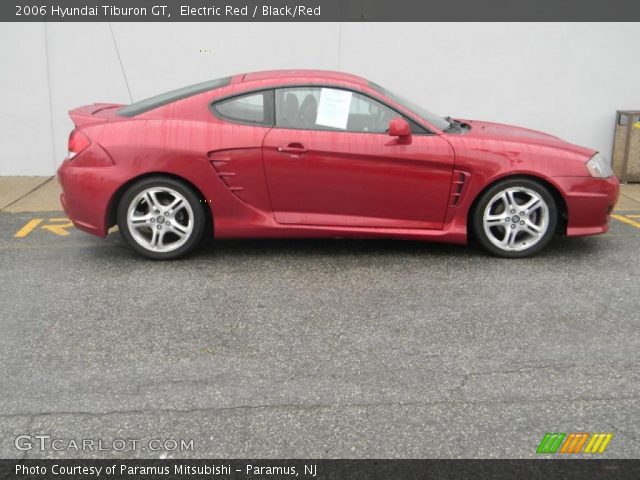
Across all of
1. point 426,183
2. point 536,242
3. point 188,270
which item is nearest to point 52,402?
point 188,270

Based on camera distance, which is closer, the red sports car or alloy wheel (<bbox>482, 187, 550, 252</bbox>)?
the red sports car

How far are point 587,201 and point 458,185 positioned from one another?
3.28ft

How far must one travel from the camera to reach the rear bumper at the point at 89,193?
5.46 metres

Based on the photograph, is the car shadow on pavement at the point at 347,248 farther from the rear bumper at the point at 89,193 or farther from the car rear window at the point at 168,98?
the car rear window at the point at 168,98

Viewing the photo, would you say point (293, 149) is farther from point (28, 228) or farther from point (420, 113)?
point (28, 228)

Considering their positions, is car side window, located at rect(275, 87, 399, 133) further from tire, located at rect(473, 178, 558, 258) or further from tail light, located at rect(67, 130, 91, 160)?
tail light, located at rect(67, 130, 91, 160)

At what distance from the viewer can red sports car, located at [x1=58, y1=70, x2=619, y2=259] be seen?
5.45m

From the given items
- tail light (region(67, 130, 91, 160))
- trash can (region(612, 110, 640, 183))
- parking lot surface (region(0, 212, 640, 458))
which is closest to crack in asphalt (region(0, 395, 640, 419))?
parking lot surface (region(0, 212, 640, 458))

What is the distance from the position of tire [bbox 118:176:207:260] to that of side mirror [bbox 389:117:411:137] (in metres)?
1.51

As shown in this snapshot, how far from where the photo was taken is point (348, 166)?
545 cm

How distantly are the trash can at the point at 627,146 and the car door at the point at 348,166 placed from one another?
4411 mm

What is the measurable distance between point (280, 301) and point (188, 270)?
0.97m

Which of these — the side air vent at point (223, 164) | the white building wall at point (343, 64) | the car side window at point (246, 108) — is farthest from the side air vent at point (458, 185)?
the white building wall at point (343, 64)

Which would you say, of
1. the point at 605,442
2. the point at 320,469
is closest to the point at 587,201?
the point at 605,442
